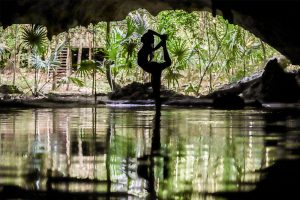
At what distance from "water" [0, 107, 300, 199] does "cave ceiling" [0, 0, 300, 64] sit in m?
2.35

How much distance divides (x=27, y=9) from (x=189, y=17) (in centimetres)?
1253

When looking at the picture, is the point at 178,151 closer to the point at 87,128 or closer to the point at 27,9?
the point at 87,128

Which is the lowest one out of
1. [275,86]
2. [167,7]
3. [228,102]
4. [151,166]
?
[151,166]

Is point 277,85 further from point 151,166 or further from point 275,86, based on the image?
point 151,166

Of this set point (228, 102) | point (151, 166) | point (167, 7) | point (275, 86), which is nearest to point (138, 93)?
point (228, 102)

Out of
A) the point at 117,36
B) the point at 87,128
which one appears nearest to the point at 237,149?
the point at 87,128

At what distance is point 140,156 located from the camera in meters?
6.05

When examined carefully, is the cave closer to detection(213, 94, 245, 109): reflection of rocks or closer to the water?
the water

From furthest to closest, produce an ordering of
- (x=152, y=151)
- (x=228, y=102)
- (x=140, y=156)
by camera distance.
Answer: (x=228, y=102) → (x=152, y=151) → (x=140, y=156)

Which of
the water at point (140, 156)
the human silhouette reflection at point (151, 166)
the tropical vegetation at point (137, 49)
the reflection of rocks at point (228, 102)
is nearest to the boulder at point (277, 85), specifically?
the reflection of rocks at point (228, 102)

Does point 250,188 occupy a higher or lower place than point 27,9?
lower

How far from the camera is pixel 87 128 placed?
30.0ft

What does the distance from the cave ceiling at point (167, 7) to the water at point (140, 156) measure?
2353 mm

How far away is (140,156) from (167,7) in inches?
367
